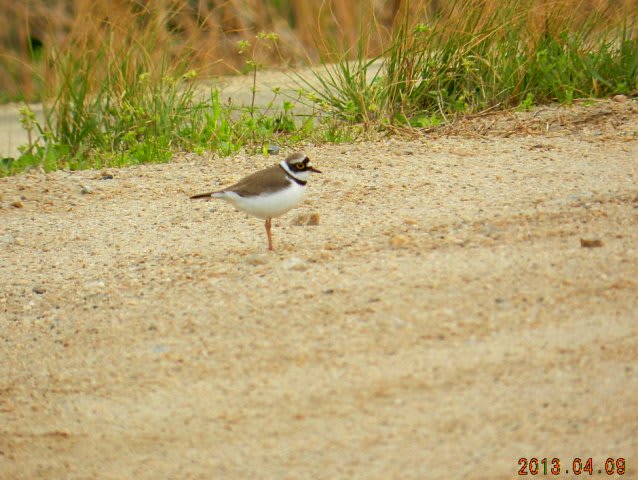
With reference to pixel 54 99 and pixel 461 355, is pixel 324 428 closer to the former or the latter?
pixel 461 355

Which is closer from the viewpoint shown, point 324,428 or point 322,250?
point 324,428

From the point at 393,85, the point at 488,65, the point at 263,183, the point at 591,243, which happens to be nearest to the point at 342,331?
the point at 263,183

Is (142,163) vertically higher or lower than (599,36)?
lower

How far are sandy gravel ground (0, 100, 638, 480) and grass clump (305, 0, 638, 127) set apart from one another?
3.79 feet

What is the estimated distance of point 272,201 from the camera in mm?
4418

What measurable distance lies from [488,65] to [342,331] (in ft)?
11.3

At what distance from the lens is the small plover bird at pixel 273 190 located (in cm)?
443

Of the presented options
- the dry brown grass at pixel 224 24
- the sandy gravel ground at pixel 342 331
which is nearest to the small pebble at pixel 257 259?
the sandy gravel ground at pixel 342 331

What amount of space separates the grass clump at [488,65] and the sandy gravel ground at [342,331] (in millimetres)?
1155

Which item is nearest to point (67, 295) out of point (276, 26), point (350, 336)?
point (350, 336)

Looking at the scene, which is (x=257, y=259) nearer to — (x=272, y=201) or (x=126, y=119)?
(x=272, y=201)

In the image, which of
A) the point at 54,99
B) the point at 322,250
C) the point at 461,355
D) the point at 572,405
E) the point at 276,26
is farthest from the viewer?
the point at 276,26

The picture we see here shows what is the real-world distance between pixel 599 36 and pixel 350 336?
4.11 m

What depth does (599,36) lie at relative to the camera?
6.93 m
